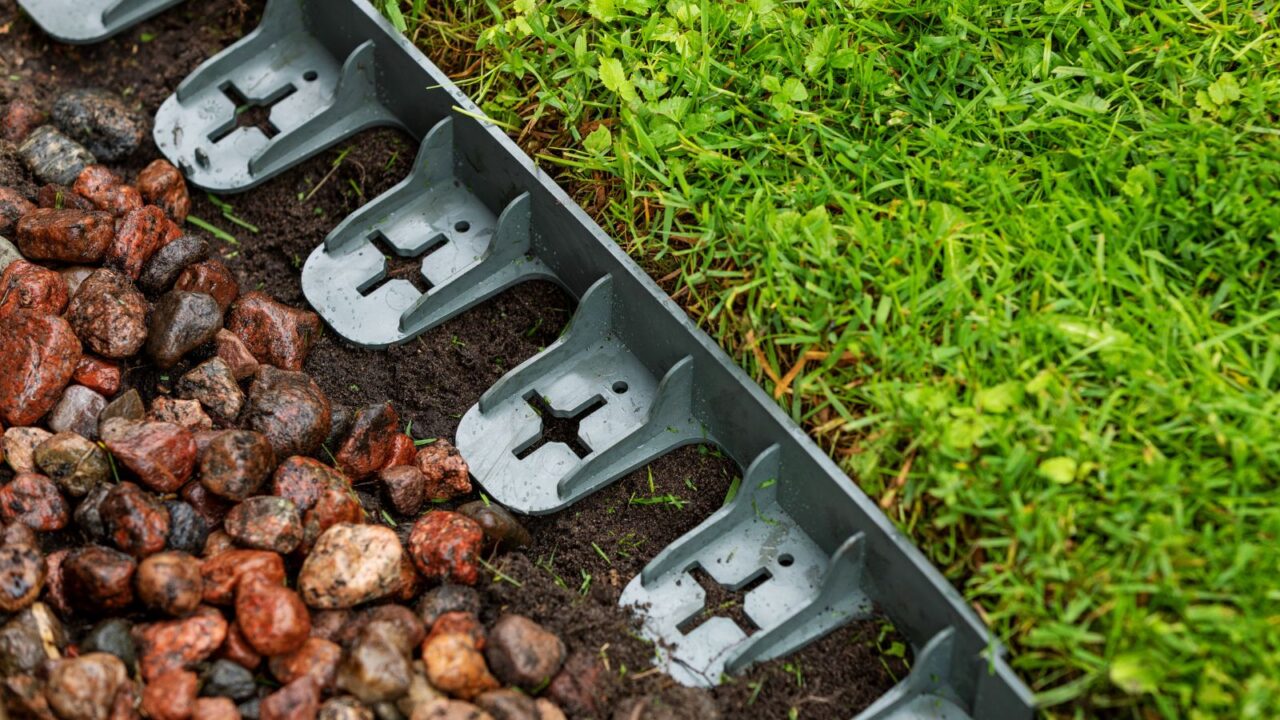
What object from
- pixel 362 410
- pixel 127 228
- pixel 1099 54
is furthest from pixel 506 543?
pixel 1099 54

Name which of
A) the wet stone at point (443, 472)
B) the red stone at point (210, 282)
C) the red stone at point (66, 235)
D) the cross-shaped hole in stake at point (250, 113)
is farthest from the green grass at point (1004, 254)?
the red stone at point (66, 235)

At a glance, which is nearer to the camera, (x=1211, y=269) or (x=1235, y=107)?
(x=1211, y=269)

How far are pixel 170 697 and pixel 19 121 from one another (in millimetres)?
1394

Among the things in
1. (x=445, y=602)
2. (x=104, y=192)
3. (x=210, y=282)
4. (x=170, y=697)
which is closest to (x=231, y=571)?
(x=170, y=697)

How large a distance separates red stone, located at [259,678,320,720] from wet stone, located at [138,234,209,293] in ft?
2.91

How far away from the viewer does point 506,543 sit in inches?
87.0

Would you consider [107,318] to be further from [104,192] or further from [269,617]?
[269,617]

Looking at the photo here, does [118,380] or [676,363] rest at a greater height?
[118,380]

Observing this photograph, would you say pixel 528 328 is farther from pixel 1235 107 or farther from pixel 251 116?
pixel 1235 107

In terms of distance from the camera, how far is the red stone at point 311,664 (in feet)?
6.22

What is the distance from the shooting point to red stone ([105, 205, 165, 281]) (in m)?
2.40

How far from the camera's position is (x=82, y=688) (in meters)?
1.80

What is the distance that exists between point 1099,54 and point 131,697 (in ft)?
6.15

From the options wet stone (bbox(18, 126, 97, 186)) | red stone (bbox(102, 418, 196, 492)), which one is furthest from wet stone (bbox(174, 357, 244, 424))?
wet stone (bbox(18, 126, 97, 186))
